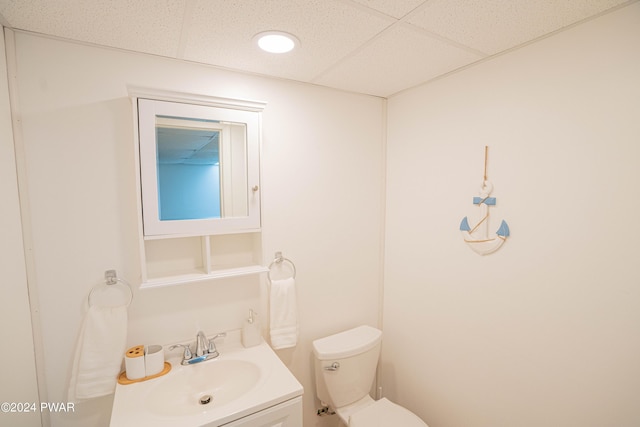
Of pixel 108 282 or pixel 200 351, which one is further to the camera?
pixel 200 351

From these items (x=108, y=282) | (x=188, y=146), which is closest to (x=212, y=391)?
(x=108, y=282)

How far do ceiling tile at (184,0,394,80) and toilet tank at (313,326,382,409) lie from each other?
1463mm

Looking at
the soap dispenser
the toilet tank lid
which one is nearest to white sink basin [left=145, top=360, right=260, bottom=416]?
the soap dispenser

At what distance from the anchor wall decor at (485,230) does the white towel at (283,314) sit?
929 mm

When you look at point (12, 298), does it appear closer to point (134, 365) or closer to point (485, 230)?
point (134, 365)

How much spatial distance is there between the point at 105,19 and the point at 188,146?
494 millimetres

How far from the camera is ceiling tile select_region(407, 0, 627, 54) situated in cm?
93

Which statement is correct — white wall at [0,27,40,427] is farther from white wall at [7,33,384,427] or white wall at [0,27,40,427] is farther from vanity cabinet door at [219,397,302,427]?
vanity cabinet door at [219,397,302,427]

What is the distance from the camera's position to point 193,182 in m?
1.30

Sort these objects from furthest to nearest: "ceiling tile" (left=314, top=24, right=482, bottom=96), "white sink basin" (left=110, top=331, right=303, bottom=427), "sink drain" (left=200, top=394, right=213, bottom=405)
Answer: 1. "sink drain" (left=200, top=394, right=213, bottom=405)
2. "ceiling tile" (left=314, top=24, right=482, bottom=96)
3. "white sink basin" (left=110, top=331, right=303, bottom=427)

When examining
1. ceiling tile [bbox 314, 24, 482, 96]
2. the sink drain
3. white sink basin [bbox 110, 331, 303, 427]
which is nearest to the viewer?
white sink basin [bbox 110, 331, 303, 427]

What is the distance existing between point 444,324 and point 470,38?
136 centimetres

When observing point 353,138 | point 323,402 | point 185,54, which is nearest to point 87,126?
point 185,54

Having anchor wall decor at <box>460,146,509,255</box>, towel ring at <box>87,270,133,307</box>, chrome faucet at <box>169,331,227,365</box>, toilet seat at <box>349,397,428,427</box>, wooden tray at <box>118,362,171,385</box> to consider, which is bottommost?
toilet seat at <box>349,397,428,427</box>
